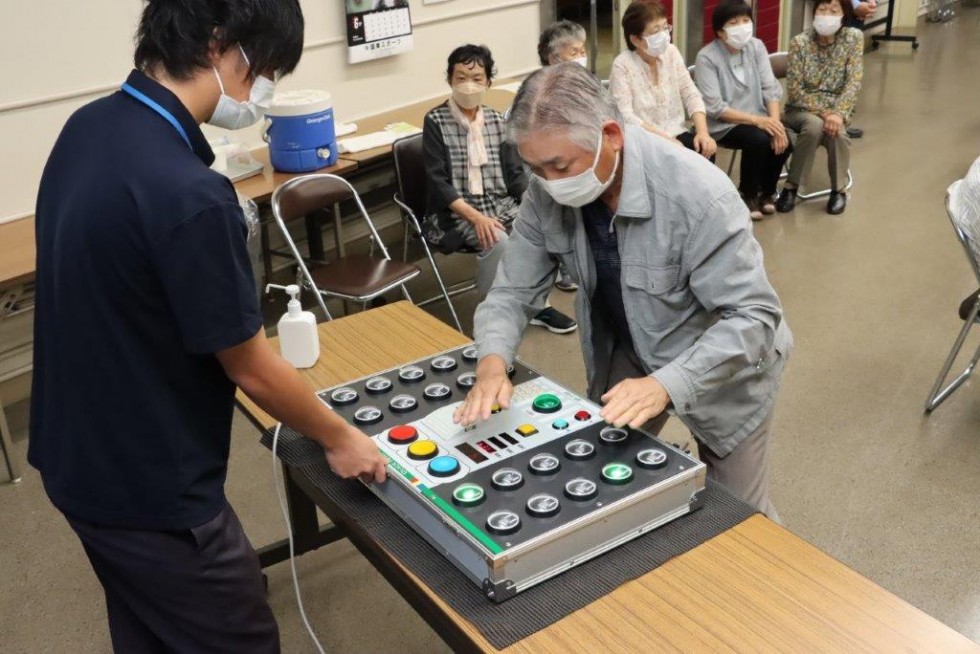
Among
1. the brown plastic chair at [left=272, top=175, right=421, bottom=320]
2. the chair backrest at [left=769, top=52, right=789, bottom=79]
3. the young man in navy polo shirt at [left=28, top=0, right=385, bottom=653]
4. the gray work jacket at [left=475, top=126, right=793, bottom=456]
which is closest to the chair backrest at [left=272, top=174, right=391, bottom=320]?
the brown plastic chair at [left=272, top=175, right=421, bottom=320]

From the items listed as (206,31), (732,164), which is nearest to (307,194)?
(206,31)

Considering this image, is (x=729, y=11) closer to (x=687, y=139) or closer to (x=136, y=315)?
(x=687, y=139)

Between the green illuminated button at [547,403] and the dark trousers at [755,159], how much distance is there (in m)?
3.79

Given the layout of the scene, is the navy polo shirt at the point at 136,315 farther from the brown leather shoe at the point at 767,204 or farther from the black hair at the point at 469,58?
the brown leather shoe at the point at 767,204

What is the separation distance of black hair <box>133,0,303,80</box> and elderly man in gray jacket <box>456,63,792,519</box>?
450 mm

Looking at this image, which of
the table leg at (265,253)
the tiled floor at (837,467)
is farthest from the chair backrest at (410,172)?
the table leg at (265,253)

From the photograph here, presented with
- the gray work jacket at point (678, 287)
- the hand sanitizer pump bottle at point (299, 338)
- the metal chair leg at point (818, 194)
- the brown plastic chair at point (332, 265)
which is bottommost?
the metal chair leg at point (818, 194)

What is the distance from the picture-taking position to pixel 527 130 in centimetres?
156

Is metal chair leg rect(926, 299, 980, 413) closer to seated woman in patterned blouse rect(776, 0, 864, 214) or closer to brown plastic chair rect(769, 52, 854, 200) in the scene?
seated woman in patterned blouse rect(776, 0, 864, 214)

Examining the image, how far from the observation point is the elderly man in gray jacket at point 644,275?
1549 mm

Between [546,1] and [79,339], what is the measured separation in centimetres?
477

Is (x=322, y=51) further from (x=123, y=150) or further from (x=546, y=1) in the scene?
(x=123, y=150)

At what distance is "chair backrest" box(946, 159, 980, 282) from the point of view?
277cm

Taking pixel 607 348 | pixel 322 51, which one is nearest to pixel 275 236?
pixel 322 51
